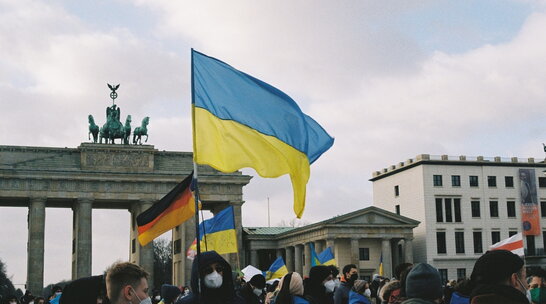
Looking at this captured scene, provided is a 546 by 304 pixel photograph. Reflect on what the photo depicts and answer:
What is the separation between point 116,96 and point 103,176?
27.8 feet

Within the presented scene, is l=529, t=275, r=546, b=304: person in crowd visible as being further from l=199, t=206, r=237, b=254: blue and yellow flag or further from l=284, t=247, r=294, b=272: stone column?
l=284, t=247, r=294, b=272: stone column

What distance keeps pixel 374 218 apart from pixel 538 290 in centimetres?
6279

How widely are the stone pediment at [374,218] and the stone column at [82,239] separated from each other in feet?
77.3

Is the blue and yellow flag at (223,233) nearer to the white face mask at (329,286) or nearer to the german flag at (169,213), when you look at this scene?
the german flag at (169,213)

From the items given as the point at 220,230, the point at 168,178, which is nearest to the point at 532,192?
the point at 168,178

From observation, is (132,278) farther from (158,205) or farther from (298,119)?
(158,205)

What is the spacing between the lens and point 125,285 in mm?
5430

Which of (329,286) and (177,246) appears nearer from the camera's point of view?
(329,286)

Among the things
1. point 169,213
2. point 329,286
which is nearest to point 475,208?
point 329,286

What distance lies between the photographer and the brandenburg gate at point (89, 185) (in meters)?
69.8

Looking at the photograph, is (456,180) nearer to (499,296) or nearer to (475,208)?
(475,208)

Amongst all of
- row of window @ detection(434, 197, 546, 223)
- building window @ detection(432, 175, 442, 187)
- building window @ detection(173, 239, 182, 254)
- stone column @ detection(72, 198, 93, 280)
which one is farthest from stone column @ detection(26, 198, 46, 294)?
row of window @ detection(434, 197, 546, 223)

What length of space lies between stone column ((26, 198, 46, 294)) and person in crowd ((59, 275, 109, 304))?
2550 inches

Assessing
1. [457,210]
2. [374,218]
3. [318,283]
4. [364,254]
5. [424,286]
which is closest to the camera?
[424,286]
